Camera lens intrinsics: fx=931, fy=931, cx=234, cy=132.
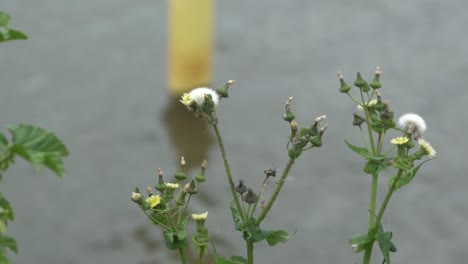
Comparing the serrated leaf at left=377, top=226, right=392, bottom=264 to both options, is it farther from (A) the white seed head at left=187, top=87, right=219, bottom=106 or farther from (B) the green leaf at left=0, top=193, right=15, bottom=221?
(B) the green leaf at left=0, top=193, right=15, bottom=221

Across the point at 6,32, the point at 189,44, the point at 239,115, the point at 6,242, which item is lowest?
the point at 6,242

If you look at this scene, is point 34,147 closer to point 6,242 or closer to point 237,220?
point 6,242

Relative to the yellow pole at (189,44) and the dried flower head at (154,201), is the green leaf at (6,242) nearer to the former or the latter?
the dried flower head at (154,201)

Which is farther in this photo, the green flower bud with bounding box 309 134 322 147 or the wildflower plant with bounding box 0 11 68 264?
the green flower bud with bounding box 309 134 322 147

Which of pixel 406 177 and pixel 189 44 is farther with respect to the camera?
pixel 189 44

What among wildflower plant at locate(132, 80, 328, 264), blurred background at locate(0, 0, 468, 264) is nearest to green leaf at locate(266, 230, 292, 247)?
wildflower plant at locate(132, 80, 328, 264)

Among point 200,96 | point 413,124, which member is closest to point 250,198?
point 200,96
